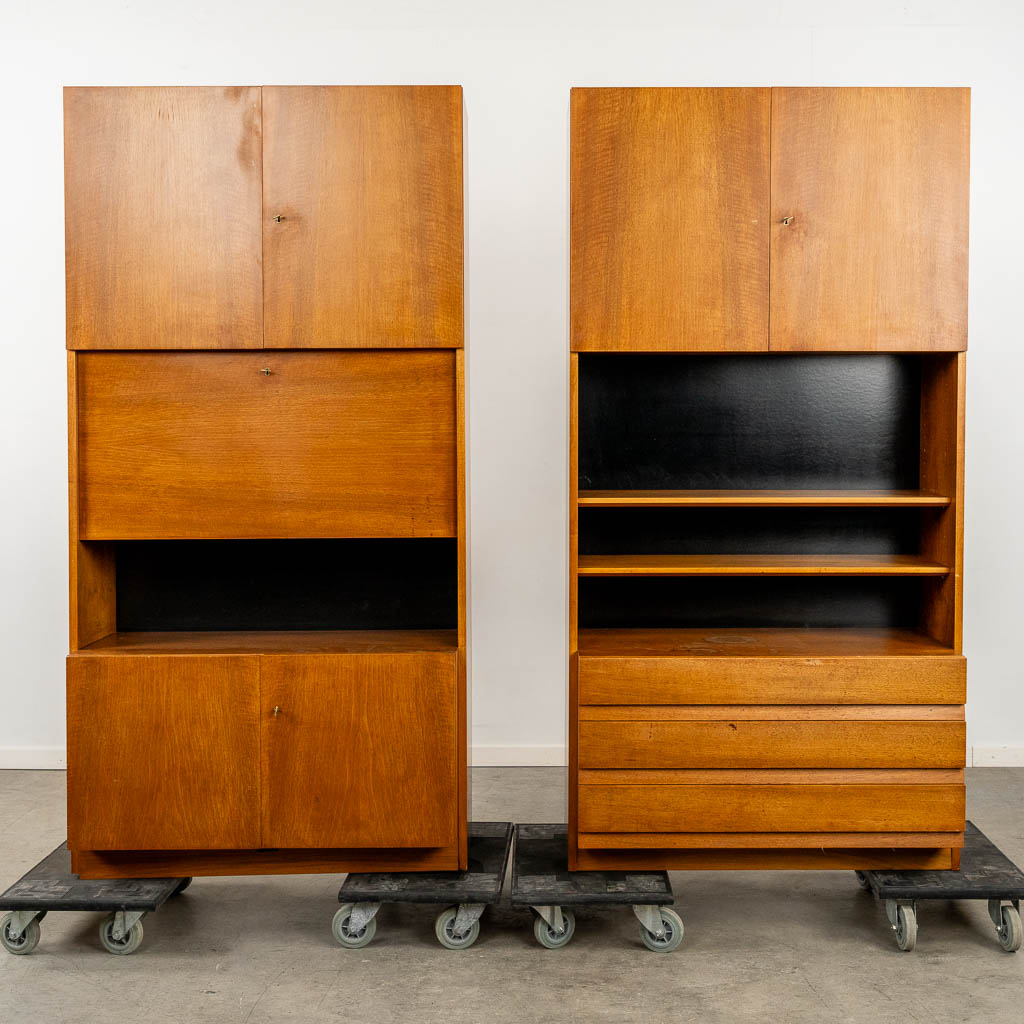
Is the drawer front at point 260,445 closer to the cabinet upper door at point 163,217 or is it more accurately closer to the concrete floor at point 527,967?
the cabinet upper door at point 163,217

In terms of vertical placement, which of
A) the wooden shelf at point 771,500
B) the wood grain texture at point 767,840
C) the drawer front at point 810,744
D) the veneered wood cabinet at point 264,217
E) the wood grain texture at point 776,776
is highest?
the veneered wood cabinet at point 264,217

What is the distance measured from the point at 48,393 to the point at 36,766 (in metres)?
1.70

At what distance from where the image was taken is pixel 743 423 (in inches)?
136

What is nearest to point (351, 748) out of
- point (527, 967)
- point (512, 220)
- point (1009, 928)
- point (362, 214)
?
point (527, 967)

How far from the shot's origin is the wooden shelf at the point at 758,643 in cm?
300

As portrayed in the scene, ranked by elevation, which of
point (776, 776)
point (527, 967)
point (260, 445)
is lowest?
point (527, 967)

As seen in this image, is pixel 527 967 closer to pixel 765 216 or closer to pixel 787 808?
pixel 787 808

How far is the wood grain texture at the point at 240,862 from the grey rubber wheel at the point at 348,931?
0.41 ft

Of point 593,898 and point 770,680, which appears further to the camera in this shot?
point 770,680

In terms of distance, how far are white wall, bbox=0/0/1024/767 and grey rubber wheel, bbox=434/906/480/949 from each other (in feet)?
5.58

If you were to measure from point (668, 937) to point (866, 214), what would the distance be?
2.15m

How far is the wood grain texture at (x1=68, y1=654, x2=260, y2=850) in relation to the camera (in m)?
2.90

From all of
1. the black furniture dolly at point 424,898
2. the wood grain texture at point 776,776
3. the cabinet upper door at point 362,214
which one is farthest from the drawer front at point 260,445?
the black furniture dolly at point 424,898

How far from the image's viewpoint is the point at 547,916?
2863mm
